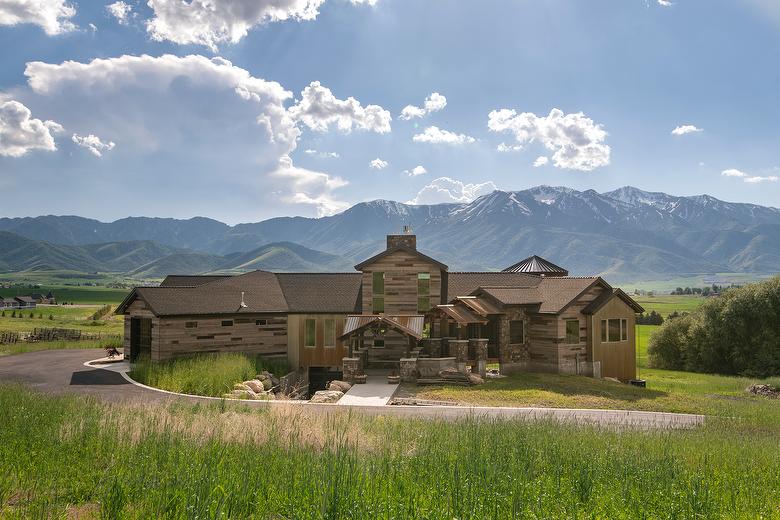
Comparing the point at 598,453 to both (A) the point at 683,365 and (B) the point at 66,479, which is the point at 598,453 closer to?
(B) the point at 66,479

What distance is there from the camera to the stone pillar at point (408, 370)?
2667cm

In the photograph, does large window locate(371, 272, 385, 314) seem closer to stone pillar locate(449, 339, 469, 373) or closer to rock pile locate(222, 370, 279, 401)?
stone pillar locate(449, 339, 469, 373)

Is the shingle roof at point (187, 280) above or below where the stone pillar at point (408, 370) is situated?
above

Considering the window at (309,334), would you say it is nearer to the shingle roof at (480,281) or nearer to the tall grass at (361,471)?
the shingle roof at (480,281)

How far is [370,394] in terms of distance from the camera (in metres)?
23.5

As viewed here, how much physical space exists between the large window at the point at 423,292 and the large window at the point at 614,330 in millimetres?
10952

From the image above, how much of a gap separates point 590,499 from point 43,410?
41.4 ft

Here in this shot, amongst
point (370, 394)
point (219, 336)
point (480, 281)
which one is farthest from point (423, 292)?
point (219, 336)

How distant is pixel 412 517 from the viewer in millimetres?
7172

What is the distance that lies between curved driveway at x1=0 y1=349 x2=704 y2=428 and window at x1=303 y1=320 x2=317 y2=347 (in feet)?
35.5

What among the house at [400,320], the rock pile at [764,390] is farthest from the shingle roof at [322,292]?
the rock pile at [764,390]

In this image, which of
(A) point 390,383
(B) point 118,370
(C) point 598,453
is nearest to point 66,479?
(C) point 598,453

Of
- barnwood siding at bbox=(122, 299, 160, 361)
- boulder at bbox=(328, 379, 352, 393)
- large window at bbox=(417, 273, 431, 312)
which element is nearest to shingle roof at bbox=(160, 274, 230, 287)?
barnwood siding at bbox=(122, 299, 160, 361)

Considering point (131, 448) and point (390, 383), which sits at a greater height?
point (131, 448)
